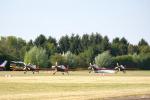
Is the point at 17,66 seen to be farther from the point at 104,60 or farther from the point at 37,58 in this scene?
the point at 104,60

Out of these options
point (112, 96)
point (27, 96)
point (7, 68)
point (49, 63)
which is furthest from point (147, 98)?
point (49, 63)

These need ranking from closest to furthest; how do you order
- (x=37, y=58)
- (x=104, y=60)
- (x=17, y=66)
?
1. (x=17, y=66)
2. (x=37, y=58)
3. (x=104, y=60)

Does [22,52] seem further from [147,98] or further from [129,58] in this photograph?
[147,98]

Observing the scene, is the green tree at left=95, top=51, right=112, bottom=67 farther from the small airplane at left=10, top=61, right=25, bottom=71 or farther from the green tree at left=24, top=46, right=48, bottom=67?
the small airplane at left=10, top=61, right=25, bottom=71

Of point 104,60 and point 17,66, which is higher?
point 104,60

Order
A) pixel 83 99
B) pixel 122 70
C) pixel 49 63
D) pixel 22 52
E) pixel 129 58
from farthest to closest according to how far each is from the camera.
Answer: pixel 22 52 < pixel 129 58 < pixel 49 63 < pixel 122 70 < pixel 83 99

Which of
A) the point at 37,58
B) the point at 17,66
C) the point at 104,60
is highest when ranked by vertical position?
the point at 37,58

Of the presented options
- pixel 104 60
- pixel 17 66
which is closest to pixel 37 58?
pixel 104 60

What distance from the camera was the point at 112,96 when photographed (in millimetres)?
36938

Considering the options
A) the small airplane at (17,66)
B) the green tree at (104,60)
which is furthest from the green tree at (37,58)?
the small airplane at (17,66)

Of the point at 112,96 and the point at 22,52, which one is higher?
the point at 22,52

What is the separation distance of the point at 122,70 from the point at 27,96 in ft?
237

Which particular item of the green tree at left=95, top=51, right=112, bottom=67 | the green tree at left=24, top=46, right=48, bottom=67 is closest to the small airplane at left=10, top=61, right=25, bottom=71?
the green tree at left=24, top=46, right=48, bottom=67

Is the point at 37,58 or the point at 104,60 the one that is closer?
the point at 37,58
